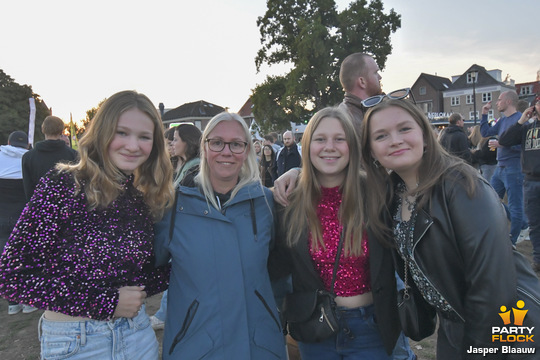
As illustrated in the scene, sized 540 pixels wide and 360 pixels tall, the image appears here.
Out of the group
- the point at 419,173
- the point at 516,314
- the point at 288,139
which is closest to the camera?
the point at 516,314

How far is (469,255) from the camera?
162cm

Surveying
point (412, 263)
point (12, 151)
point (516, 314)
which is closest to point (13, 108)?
point (12, 151)

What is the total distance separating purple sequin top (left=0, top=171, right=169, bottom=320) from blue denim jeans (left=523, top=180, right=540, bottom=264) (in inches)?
225

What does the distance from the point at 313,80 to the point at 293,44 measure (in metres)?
3.74

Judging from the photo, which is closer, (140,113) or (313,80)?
(140,113)

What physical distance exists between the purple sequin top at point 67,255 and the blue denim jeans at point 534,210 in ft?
18.7

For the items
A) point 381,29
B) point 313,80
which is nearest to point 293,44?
point 313,80

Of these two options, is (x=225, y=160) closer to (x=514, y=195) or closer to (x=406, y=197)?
(x=406, y=197)

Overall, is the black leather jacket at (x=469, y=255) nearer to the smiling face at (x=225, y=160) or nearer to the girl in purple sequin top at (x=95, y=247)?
Result: the smiling face at (x=225, y=160)

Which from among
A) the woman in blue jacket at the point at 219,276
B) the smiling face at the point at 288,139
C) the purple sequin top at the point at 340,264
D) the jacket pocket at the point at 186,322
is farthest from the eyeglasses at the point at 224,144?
the smiling face at the point at 288,139

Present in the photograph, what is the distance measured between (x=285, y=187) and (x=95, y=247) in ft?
4.13

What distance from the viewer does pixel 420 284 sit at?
190 cm

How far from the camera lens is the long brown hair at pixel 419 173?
70.4 inches

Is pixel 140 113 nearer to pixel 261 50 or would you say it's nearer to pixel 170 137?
pixel 170 137
